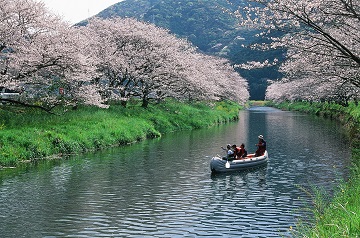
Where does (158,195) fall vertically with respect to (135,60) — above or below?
below

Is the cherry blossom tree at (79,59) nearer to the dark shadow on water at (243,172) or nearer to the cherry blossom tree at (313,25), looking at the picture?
the dark shadow on water at (243,172)

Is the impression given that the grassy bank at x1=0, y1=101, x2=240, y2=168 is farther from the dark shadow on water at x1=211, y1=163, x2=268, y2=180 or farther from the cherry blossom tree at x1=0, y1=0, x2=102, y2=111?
the dark shadow on water at x1=211, y1=163, x2=268, y2=180

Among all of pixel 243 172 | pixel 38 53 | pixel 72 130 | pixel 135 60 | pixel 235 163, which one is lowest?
pixel 243 172

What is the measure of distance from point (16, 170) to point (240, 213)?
49.2 feet

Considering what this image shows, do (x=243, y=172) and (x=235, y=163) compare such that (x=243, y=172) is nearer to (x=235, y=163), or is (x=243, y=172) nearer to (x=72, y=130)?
(x=235, y=163)

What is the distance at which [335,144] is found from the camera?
38.1 metres

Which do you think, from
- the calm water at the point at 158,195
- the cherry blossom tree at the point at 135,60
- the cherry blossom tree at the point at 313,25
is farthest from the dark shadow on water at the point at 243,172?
the cherry blossom tree at the point at 135,60

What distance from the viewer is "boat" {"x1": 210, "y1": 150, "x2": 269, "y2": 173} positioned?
25.8m

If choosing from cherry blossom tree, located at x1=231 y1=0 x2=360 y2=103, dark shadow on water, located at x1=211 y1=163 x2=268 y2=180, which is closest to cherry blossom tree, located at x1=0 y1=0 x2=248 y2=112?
dark shadow on water, located at x1=211 y1=163 x2=268 y2=180

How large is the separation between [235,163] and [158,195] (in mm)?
8380

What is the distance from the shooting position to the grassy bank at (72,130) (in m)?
28.2

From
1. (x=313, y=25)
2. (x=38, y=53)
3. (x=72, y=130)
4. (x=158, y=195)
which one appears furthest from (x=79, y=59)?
(x=313, y=25)

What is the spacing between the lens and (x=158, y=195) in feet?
65.4

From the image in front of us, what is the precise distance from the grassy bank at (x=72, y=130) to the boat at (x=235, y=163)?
1207cm
